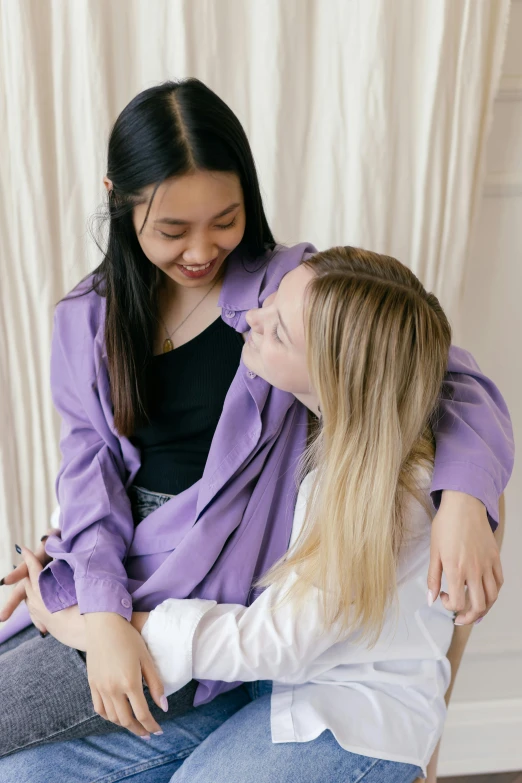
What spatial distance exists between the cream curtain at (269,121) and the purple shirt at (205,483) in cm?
21

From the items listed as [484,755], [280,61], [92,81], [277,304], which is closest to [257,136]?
[280,61]

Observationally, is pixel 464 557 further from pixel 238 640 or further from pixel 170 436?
pixel 170 436

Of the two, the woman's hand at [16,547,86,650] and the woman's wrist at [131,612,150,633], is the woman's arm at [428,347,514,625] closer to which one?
the woman's wrist at [131,612,150,633]

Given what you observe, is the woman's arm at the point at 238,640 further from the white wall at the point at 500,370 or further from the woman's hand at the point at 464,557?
the white wall at the point at 500,370

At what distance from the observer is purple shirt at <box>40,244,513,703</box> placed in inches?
40.8

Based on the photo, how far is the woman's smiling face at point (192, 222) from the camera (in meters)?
0.93

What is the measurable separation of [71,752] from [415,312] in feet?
2.53

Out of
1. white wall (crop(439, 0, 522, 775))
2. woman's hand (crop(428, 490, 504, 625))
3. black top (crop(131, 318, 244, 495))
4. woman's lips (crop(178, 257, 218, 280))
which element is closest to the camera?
woman's hand (crop(428, 490, 504, 625))

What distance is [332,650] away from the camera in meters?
1.03

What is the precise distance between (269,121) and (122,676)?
91cm

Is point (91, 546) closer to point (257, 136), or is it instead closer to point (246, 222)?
point (246, 222)

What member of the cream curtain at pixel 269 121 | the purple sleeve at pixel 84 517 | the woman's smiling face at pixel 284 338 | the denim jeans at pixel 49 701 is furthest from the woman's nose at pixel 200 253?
the denim jeans at pixel 49 701

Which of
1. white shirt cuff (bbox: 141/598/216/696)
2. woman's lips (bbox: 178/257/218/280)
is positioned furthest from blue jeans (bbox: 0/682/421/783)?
woman's lips (bbox: 178/257/218/280)

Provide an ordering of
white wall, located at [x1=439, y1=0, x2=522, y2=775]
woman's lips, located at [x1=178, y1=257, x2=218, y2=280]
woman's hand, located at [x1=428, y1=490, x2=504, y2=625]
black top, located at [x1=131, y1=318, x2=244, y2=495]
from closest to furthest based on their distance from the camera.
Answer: woman's hand, located at [x1=428, y1=490, x2=504, y2=625] → woman's lips, located at [x1=178, y1=257, x2=218, y2=280] → black top, located at [x1=131, y1=318, x2=244, y2=495] → white wall, located at [x1=439, y1=0, x2=522, y2=775]
